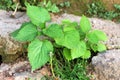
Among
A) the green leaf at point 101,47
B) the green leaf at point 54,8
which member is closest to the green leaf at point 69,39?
the green leaf at point 101,47

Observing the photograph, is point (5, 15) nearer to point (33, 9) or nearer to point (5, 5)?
point (5, 5)

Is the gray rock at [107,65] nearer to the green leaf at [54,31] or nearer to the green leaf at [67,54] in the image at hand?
the green leaf at [67,54]

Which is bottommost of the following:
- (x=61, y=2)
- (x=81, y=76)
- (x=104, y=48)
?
(x=81, y=76)

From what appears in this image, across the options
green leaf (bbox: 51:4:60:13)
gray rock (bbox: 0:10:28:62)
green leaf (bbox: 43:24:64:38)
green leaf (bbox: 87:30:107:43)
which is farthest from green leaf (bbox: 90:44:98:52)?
green leaf (bbox: 51:4:60:13)

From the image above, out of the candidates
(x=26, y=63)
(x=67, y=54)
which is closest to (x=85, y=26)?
(x=67, y=54)

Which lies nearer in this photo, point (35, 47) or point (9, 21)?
point (35, 47)

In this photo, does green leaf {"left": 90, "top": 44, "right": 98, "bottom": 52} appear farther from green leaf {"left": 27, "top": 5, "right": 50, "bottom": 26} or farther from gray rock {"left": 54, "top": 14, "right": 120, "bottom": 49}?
green leaf {"left": 27, "top": 5, "right": 50, "bottom": 26}

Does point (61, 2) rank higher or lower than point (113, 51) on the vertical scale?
higher

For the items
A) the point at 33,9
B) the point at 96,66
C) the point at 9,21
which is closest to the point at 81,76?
the point at 96,66
